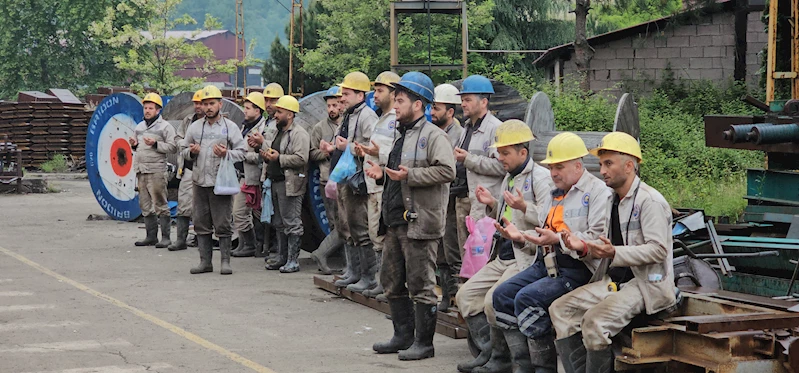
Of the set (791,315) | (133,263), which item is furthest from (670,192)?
(791,315)

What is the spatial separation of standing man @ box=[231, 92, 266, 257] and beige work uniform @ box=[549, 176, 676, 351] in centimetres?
733

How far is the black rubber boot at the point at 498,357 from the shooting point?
7.54 meters

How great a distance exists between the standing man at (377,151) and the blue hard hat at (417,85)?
0.71m

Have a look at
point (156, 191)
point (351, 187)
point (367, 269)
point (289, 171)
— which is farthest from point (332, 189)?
point (156, 191)

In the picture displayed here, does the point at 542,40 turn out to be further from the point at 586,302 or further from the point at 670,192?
the point at 586,302

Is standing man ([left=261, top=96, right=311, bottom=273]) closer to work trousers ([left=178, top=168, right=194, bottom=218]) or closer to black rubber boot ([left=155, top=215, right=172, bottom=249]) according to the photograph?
work trousers ([left=178, top=168, right=194, bottom=218])

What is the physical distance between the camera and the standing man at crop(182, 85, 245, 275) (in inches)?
489

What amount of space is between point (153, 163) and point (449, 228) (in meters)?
6.72

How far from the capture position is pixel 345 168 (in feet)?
34.8

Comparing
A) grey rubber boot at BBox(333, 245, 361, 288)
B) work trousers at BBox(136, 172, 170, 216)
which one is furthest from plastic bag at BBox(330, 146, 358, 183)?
work trousers at BBox(136, 172, 170, 216)

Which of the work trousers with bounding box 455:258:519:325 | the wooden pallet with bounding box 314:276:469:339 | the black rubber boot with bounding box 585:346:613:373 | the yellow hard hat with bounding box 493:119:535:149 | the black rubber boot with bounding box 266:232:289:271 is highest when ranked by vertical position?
the yellow hard hat with bounding box 493:119:535:149

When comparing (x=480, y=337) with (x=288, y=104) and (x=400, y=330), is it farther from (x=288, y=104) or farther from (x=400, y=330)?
(x=288, y=104)

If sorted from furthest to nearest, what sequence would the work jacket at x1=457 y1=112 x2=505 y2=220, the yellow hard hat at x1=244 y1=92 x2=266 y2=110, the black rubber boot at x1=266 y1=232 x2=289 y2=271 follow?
1. the yellow hard hat at x1=244 y1=92 x2=266 y2=110
2. the black rubber boot at x1=266 y1=232 x2=289 y2=271
3. the work jacket at x1=457 y1=112 x2=505 y2=220

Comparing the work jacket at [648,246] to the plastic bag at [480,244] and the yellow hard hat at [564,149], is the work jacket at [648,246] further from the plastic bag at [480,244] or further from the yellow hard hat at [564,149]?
the plastic bag at [480,244]
